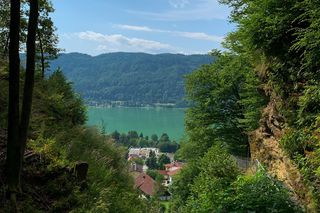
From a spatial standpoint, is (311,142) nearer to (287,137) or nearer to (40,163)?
(287,137)

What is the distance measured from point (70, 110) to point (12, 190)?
7.12m

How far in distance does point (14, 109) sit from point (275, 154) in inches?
265

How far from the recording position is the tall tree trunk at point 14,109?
654 cm

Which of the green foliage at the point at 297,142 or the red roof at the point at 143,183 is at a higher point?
the green foliage at the point at 297,142

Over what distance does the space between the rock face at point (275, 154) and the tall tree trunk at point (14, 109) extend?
17.2 feet

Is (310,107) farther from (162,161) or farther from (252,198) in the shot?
(162,161)

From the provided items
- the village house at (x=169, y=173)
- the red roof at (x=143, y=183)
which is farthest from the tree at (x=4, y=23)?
the village house at (x=169, y=173)

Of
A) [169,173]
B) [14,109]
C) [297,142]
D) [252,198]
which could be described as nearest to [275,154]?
[297,142]

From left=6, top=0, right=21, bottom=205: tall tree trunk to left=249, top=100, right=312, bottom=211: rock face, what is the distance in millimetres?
5228

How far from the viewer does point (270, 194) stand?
778cm

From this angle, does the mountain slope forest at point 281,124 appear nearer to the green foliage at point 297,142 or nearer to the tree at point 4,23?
the green foliage at point 297,142

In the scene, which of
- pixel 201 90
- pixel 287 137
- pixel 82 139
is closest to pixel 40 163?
pixel 82 139

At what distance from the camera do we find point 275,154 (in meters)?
10.7

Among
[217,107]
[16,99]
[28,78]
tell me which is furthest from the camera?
[217,107]
